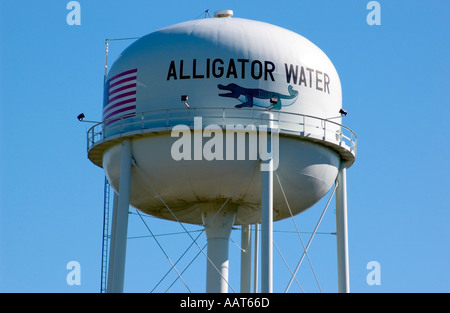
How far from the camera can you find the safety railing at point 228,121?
25.8 m

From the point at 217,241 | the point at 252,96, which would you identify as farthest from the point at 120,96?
the point at 217,241

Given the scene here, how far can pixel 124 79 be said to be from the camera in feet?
89.4

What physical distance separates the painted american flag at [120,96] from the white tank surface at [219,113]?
0.03m

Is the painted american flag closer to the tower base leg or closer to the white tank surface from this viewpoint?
the white tank surface

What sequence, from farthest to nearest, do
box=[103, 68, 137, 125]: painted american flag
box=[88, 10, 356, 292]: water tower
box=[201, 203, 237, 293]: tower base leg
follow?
box=[201, 203, 237, 293]: tower base leg → box=[103, 68, 137, 125]: painted american flag → box=[88, 10, 356, 292]: water tower

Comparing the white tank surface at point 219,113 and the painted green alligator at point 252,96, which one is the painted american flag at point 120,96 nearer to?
the white tank surface at point 219,113

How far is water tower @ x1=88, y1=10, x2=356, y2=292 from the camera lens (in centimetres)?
2569

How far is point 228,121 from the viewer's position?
2580cm

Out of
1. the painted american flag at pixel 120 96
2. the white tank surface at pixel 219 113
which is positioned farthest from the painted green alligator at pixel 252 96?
the painted american flag at pixel 120 96

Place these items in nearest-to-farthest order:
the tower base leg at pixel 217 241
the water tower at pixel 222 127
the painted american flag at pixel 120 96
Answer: the water tower at pixel 222 127 < the painted american flag at pixel 120 96 < the tower base leg at pixel 217 241

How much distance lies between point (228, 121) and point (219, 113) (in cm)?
33

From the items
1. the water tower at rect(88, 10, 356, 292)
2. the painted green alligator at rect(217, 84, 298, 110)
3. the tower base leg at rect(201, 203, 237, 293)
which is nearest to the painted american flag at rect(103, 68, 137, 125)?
the water tower at rect(88, 10, 356, 292)

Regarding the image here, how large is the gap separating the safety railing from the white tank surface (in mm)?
27
